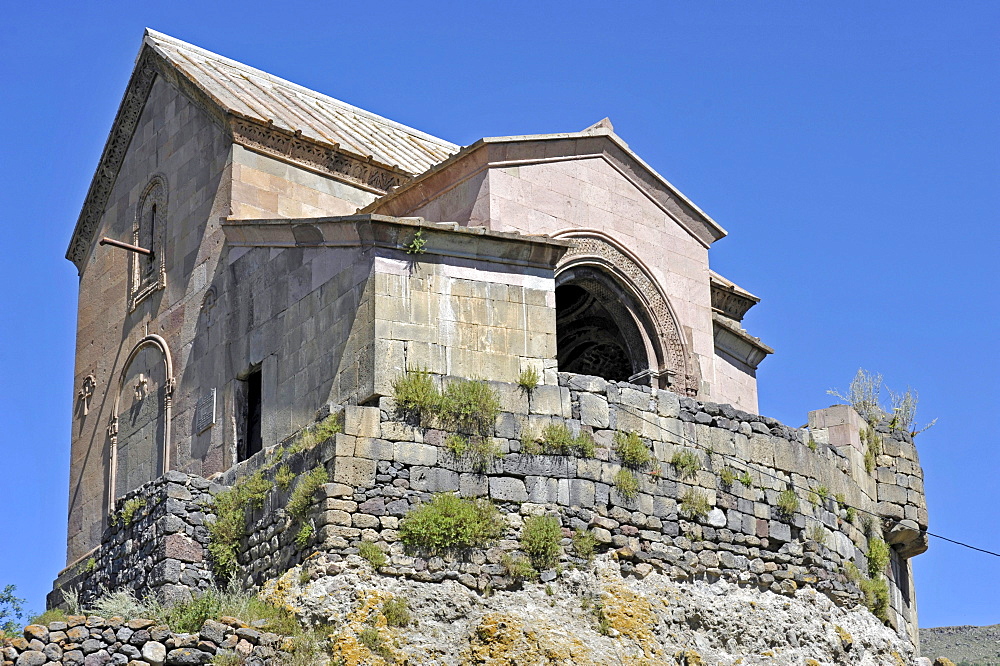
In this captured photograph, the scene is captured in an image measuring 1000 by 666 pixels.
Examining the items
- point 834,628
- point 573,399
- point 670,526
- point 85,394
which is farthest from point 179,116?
point 834,628

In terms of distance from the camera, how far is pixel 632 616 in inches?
632

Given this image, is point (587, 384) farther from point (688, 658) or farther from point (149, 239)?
point (149, 239)

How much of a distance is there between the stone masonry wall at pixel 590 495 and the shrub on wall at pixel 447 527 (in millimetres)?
101

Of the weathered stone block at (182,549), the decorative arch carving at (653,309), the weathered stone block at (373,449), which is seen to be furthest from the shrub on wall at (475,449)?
the decorative arch carving at (653,309)

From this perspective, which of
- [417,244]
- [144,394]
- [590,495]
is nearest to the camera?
[590,495]

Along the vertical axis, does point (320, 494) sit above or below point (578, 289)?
below

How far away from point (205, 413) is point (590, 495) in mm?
5007

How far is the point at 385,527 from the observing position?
15.8 meters

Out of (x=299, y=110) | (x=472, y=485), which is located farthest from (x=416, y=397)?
(x=299, y=110)

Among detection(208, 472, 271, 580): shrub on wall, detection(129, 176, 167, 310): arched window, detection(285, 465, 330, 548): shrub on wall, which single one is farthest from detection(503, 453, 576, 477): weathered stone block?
detection(129, 176, 167, 310): arched window

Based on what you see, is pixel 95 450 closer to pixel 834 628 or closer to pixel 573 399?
pixel 573 399

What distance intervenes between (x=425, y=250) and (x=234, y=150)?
167 inches

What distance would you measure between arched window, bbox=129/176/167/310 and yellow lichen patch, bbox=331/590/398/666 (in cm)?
720

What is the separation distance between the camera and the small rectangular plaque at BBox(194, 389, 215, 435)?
18.8 meters
